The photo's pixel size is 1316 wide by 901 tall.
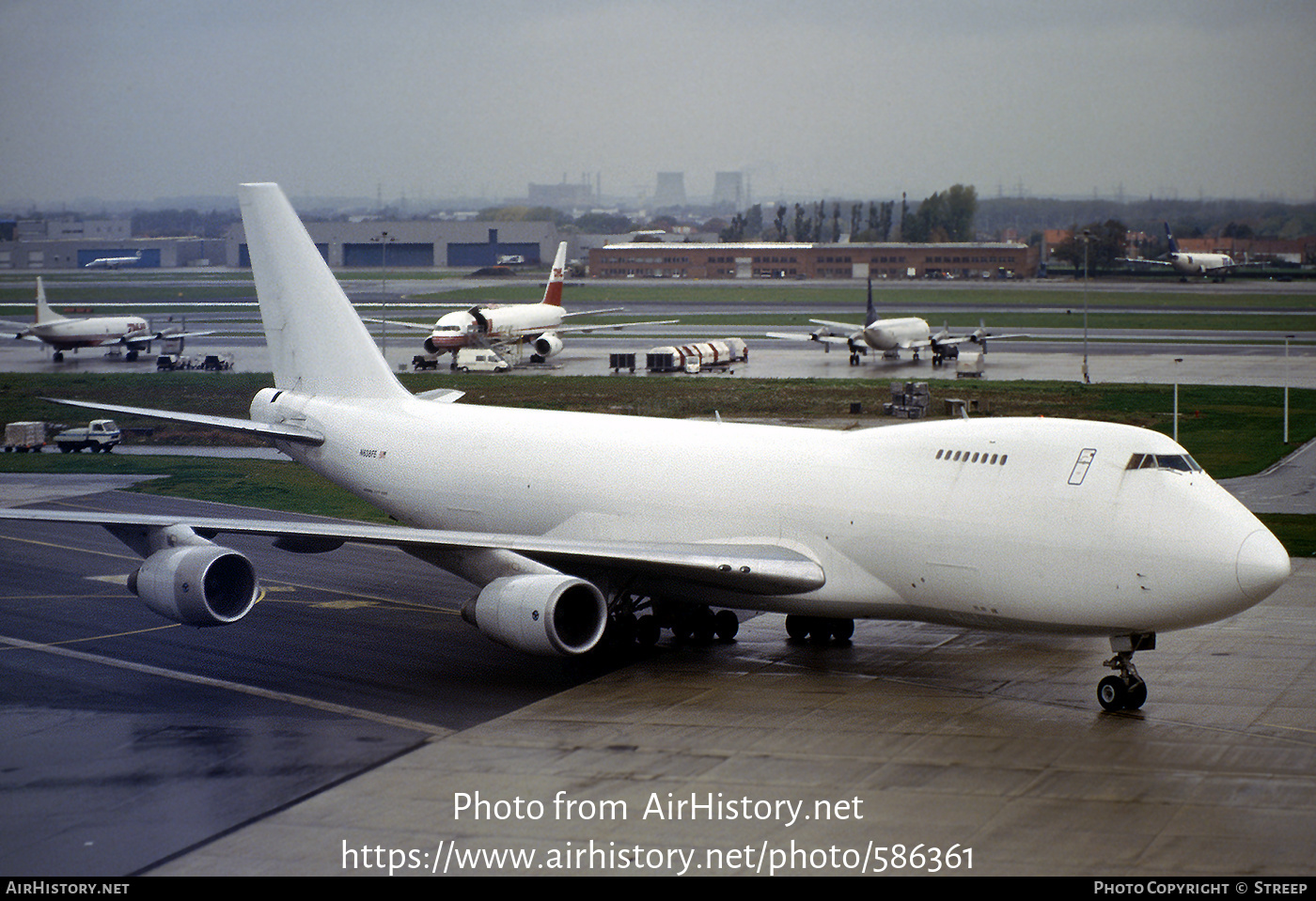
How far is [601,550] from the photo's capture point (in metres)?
24.8

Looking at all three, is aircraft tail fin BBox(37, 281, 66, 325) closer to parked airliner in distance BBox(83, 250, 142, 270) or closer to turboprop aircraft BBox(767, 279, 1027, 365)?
parked airliner in distance BBox(83, 250, 142, 270)

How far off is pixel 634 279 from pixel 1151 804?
156 m

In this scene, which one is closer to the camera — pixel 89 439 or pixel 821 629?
pixel 821 629

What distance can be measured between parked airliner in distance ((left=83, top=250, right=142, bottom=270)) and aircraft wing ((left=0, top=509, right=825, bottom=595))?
240 ft

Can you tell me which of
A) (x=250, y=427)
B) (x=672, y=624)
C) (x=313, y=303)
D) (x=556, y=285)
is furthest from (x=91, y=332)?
(x=672, y=624)

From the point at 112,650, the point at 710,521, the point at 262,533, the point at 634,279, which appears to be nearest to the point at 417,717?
the point at 262,533

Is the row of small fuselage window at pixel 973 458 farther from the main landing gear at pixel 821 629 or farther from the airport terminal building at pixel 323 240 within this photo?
the airport terminal building at pixel 323 240

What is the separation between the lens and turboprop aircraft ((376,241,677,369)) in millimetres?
85812

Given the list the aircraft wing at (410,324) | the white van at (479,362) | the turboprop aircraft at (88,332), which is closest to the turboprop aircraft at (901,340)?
the white van at (479,362)

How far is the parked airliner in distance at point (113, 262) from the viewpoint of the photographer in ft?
305

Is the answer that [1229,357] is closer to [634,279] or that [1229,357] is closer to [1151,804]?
[1151,804]

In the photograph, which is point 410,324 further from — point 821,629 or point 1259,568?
point 1259,568

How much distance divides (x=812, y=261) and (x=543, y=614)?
161890 mm

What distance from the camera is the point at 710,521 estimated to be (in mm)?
25922
